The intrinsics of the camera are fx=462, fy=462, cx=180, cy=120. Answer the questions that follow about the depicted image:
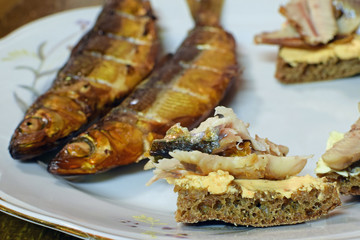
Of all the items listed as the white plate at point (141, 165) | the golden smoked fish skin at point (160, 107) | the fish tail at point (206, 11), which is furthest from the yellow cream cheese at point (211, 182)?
the fish tail at point (206, 11)

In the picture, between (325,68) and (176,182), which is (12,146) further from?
(325,68)

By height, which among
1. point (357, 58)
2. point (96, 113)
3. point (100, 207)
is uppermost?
point (357, 58)

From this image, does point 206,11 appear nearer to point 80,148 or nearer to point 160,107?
point 160,107

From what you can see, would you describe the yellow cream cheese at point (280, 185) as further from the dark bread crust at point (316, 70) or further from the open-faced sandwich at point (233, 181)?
the dark bread crust at point (316, 70)

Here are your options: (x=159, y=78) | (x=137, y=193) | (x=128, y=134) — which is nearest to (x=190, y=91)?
(x=159, y=78)

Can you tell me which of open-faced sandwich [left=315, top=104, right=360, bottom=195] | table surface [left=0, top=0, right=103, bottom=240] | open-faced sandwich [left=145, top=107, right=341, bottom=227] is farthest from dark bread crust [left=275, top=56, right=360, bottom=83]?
table surface [left=0, top=0, right=103, bottom=240]

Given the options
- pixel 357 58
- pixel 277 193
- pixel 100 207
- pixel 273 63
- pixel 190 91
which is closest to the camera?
pixel 277 193

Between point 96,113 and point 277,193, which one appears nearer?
point 277,193

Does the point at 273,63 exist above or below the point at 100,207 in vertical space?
above

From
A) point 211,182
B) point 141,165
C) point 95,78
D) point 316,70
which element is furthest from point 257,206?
point 316,70
